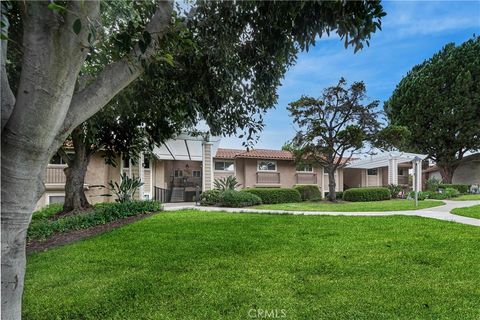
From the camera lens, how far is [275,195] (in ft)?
61.6

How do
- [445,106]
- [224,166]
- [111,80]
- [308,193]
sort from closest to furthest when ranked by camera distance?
[111,80], [308,193], [224,166], [445,106]

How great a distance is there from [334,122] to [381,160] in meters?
10.7

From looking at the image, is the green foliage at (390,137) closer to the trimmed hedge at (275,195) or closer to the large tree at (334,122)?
the large tree at (334,122)

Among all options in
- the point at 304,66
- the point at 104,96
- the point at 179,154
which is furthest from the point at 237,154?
the point at 104,96

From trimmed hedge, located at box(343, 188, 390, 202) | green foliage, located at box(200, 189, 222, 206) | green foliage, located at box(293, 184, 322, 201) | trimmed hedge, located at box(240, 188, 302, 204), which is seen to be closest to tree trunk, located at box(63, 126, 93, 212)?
green foliage, located at box(200, 189, 222, 206)

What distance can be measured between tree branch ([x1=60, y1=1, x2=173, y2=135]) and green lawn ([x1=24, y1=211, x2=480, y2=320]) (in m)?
2.11

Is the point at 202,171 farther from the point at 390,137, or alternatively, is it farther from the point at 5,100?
the point at 5,100

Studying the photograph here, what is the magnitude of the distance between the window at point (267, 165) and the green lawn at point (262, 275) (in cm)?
1703

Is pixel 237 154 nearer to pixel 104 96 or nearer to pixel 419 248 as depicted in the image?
pixel 419 248

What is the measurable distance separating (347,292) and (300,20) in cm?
310

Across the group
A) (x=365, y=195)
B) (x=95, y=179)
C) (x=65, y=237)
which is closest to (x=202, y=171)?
(x=95, y=179)

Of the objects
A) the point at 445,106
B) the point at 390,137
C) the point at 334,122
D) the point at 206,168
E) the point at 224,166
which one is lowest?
the point at 206,168

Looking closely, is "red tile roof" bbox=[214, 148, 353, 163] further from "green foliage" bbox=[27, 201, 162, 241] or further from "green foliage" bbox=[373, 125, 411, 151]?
"green foliage" bbox=[27, 201, 162, 241]

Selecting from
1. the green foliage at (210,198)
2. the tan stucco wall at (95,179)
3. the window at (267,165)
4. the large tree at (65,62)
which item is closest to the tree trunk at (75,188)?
the tan stucco wall at (95,179)
